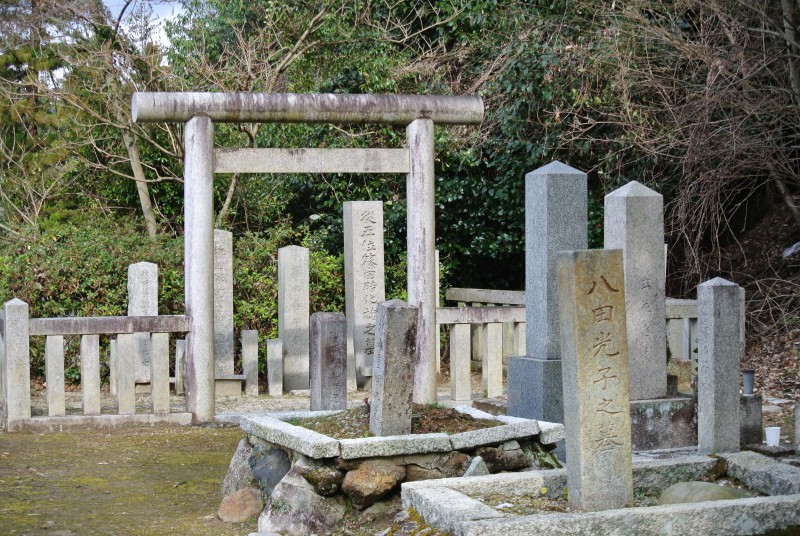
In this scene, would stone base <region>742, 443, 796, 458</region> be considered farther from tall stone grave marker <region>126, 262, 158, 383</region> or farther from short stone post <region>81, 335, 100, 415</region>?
tall stone grave marker <region>126, 262, 158, 383</region>

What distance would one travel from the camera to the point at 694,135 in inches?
436

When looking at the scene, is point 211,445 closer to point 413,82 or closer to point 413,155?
point 413,155

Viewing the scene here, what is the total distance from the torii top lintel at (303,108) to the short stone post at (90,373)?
196 cm

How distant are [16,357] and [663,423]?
5287 mm

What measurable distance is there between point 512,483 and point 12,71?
1516 centimetres

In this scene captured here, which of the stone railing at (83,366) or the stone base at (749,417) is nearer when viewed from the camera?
the stone base at (749,417)

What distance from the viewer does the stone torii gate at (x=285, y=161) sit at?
27.7 feet

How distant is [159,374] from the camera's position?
28.3 ft

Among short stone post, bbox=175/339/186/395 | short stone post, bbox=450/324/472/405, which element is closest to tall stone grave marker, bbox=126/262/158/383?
short stone post, bbox=175/339/186/395

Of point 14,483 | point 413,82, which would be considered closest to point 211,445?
point 14,483

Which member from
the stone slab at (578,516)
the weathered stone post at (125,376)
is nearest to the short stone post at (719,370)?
the stone slab at (578,516)

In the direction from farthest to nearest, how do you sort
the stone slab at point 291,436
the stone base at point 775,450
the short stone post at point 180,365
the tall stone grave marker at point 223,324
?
the tall stone grave marker at point 223,324
the short stone post at point 180,365
the stone base at point 775,450
the stone slab at point 291,436

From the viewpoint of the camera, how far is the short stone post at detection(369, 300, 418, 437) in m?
5.46

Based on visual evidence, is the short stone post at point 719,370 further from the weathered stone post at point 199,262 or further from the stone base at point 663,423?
the weathered stone post at point 199,262
